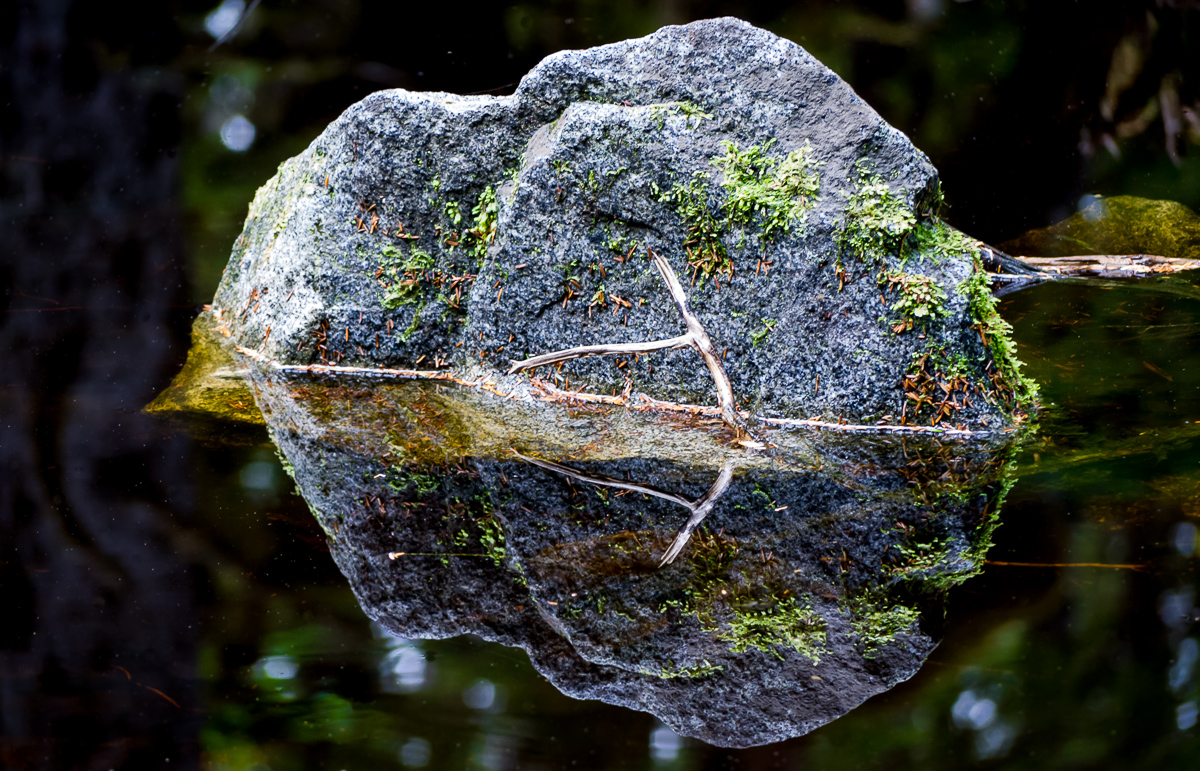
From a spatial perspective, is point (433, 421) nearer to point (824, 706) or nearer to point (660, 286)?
point (660, 286)

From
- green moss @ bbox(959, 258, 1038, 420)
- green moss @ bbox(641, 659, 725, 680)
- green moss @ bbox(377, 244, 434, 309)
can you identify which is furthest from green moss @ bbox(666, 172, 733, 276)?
green moss @ bbox(641, 659, 725, 680)

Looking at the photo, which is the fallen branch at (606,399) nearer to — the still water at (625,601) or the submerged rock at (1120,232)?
the still water at (625,601)

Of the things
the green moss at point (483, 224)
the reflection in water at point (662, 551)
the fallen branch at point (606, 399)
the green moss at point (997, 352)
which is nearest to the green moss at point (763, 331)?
the fallen branch at point (606, 399)

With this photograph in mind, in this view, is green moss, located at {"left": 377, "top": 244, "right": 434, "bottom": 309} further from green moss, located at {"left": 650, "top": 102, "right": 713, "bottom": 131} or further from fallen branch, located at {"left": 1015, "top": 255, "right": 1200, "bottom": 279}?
fallen branch, located at {"left": 1015, "top": 255, "right": 1200, "bottom": 279}

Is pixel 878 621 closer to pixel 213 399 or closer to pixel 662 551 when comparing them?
pixel 662 551

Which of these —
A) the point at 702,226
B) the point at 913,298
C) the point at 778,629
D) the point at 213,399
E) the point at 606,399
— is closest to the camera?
the point at 778,629

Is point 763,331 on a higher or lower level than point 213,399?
lower

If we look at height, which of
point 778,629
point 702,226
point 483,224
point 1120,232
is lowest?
point 1120,232

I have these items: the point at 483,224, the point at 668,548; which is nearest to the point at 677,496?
the point at 668,548
